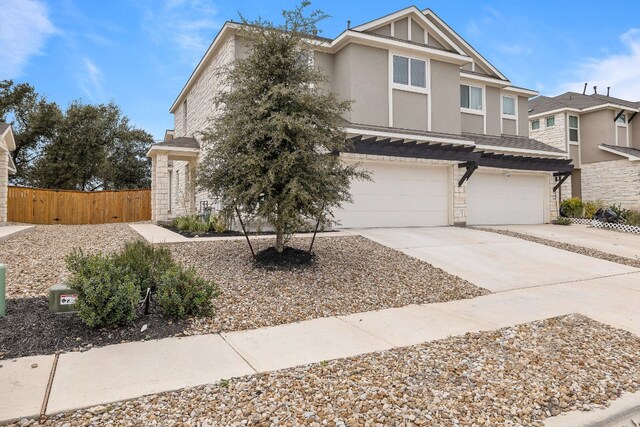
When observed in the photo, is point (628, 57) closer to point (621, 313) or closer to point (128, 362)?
point (621, 313)

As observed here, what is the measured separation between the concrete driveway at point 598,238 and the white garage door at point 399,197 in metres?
3.04

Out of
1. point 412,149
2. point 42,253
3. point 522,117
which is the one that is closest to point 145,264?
point 42,253

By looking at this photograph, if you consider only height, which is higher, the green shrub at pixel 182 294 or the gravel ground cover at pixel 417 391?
the green shrub at pixel 182 294

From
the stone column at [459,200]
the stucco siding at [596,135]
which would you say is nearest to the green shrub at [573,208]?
the stucco siding at [596,135]

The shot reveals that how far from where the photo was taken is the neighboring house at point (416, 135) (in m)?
12.9

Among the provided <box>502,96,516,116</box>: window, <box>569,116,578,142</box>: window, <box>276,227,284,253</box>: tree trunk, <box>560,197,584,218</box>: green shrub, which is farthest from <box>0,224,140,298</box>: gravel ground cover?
<box>569,116,578,142</box>: window

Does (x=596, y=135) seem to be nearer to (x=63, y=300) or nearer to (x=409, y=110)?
(x=409, y=110)

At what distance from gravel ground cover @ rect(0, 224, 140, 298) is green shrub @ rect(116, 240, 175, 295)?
4.60 feet

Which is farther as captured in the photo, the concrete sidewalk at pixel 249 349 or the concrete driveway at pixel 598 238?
the concrete driveway at pixel 598 238

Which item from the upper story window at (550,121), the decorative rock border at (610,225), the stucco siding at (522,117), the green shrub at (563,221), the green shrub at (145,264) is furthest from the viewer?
the upper story window at (550,121)

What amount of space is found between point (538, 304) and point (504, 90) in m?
14.7

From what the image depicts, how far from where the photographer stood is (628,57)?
17.8m

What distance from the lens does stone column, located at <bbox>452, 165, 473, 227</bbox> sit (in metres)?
14.4

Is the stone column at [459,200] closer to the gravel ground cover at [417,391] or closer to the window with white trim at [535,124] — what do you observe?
the gravel ground cover at [417,391]
